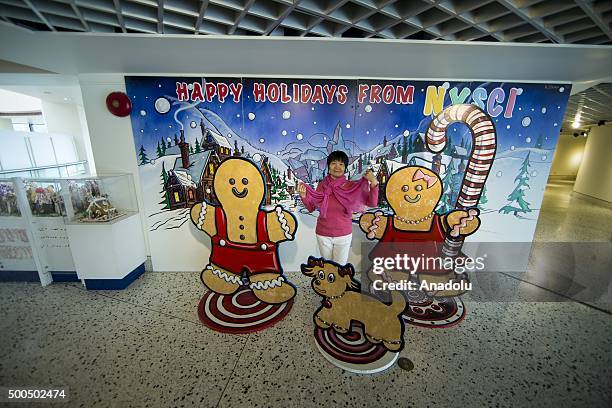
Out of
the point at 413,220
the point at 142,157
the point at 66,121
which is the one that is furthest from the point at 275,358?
the point at 66,121

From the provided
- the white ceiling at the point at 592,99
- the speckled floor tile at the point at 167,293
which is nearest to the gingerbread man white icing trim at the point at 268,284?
the speckled floor tile at the point at 167,293

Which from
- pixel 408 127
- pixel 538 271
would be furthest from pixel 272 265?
pixel 538 271

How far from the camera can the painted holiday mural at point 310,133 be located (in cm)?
233

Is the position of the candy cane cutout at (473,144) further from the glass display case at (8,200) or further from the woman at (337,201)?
the glass display case at (8,200)

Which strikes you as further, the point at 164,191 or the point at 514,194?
the point at 514,194

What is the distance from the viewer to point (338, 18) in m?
1.35

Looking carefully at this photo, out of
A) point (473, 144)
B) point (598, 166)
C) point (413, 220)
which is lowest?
point (413, 220)

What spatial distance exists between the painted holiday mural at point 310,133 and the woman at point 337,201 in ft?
1.72

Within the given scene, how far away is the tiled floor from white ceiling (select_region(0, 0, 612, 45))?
224cm

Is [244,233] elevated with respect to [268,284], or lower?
elevated

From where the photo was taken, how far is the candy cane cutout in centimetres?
235

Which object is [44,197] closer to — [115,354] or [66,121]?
[115,354]

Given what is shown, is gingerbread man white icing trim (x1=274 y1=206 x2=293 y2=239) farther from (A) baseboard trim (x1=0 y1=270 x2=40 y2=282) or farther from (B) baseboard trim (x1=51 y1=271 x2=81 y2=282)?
(A) baseboard trim (x1=0 y1=270 x2=40 y2=282)

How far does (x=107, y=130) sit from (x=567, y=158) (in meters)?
18.7
